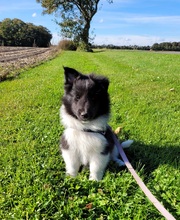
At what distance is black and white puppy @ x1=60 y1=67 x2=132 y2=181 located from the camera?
11.2 ft

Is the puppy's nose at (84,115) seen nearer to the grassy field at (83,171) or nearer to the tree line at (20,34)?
the grassy field at (83,171)

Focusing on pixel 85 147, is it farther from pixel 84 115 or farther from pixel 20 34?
pixel 20 34

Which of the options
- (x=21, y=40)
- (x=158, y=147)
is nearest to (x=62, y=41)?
(x=21, y=40)

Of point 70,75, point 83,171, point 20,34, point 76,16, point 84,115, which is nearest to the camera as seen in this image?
point 84,115

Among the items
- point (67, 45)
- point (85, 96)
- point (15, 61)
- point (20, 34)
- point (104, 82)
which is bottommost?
point (15, 61)

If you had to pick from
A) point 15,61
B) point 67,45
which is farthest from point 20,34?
point 15,61

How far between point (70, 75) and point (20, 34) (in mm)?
87817

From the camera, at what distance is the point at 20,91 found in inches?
344

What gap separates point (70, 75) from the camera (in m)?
3.58

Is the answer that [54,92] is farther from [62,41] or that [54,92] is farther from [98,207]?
[62,41]

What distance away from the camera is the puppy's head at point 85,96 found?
336 centimetres

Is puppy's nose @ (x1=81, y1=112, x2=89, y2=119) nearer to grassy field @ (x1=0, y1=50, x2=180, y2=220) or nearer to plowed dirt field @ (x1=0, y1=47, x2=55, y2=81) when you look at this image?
grassy field @ (x1=0, y1=50, x2=180, y2=220)

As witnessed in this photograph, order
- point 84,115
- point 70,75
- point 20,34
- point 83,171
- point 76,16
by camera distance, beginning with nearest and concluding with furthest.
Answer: point 84,115, point 70,75, point 83,171, point 76,16, point 20,34

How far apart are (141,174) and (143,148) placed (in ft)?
3.09
